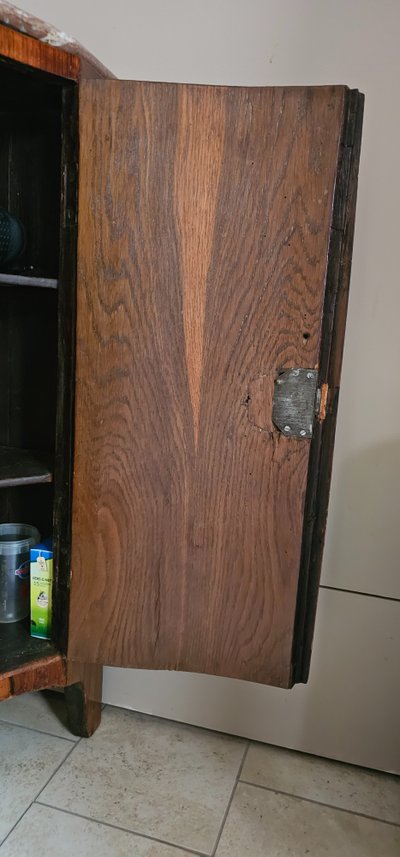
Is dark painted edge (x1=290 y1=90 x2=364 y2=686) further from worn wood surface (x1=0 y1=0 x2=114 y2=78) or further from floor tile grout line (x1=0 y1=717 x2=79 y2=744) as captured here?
floor tile grout line (x1=0 y1=717 x2=79 y2=744)

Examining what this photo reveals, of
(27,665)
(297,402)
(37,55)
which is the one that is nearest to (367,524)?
(297,402)

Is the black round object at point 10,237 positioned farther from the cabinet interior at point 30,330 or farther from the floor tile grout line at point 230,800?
the floor tile grout line at point 230,800

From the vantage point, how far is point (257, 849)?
1361mm

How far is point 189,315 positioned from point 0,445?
2.34 feet

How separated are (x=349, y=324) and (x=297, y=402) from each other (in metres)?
0.47

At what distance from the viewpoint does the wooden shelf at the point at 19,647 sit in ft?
4.15

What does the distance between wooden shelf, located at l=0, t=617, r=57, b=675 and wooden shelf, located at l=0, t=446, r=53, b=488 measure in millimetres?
318

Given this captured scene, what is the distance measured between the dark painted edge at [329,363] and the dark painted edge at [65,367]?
1.44ft

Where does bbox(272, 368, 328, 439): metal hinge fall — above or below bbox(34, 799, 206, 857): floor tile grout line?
above

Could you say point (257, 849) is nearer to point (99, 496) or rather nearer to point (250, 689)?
point (250, 689)

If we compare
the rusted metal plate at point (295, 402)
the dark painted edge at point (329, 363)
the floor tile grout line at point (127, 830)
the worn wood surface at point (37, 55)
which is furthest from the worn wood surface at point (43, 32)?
the floor tile grout line at point (127, 830)

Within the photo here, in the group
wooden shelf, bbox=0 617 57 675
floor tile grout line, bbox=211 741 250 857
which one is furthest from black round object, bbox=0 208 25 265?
floor tile grout line, bbox=211 741 250 857

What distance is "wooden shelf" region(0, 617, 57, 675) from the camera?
1.27 meters

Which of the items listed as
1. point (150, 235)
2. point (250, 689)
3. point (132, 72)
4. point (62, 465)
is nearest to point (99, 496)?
point (62, 465)
